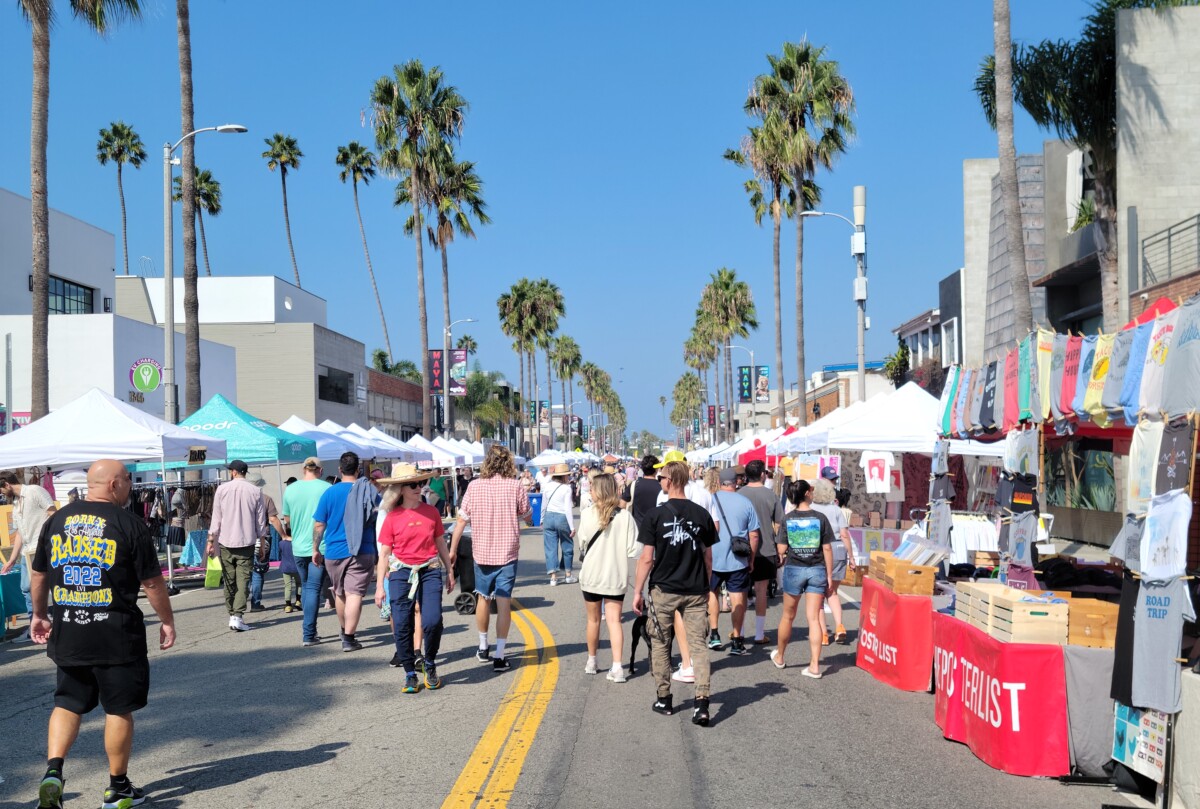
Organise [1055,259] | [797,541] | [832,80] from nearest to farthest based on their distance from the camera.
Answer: [797,541] → [1055,259] → [832,80]

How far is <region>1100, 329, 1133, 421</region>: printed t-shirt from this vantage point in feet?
24.6

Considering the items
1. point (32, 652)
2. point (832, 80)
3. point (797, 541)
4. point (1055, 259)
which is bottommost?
point (32, 652)

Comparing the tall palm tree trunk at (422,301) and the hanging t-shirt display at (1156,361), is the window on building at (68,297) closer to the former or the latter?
the tall palm tree trunk at (422,301)

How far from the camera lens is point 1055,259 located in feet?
91.0

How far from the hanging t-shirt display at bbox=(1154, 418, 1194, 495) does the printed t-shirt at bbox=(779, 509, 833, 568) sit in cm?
357

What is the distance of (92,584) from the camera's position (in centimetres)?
557

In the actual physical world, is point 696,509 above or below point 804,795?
above

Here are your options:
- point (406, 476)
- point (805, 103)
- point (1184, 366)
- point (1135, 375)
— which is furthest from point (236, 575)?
point (805, 103)

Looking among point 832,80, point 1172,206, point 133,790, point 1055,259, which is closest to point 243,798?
point 133,790

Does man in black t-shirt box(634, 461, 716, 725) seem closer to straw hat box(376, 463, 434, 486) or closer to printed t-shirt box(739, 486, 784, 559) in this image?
straw hat box(376, 463, 434, 486)

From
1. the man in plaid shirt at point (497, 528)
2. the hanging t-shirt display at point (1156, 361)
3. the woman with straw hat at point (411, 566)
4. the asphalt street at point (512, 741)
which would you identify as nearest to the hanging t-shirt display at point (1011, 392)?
the asphalt street at point (512, 741)

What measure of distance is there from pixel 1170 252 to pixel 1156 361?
15.7 m

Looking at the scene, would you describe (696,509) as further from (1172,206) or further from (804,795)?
(1172,206)

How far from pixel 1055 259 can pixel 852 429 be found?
13.7 meters
